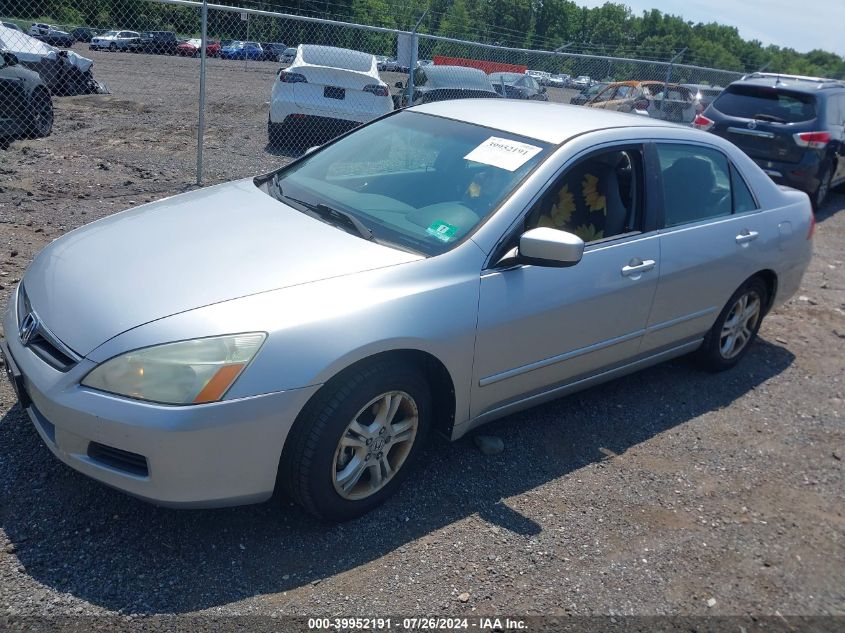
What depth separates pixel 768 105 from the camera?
1012cm

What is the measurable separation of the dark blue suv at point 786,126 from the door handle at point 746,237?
19.1ft

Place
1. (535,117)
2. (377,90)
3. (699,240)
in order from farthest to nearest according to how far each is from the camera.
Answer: (377,90)
(699,240)
(535,117)

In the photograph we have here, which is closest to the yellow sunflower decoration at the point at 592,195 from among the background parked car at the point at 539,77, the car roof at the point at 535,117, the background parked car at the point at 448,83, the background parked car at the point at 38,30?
the car roof at the point at 535,117

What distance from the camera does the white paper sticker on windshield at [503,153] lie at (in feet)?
12.0

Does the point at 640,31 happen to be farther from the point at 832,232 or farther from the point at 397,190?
the point at 397,190

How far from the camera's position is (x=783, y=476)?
3.98m

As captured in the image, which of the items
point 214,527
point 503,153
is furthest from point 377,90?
point 214,527

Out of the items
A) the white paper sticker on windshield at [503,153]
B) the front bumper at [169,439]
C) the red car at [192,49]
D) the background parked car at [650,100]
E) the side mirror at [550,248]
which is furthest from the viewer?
the red car at [192,49]

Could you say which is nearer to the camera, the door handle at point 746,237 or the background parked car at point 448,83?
the door handle at point 746,237

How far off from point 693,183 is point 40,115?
8.37 metres

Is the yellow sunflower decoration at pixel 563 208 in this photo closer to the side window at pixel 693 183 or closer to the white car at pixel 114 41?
the side window at pixel 693 183

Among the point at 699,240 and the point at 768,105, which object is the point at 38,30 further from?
the point at 699,240

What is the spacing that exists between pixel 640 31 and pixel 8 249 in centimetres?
6953

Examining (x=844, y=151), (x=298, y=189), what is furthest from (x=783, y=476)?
(x=844, y=151)
